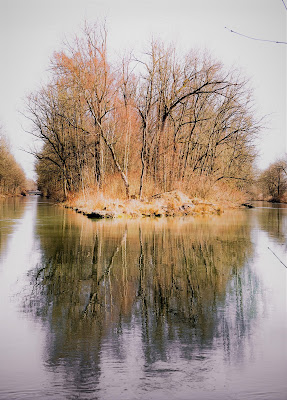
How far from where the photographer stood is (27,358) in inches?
146

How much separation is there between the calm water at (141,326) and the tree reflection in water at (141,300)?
1 centimetres

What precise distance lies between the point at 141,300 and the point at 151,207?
18759 mm

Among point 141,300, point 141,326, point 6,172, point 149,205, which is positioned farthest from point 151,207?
point 6,172

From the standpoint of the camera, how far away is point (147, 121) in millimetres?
27453

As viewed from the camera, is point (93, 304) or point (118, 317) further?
point (93, 304)

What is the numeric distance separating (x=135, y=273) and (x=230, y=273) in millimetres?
1583

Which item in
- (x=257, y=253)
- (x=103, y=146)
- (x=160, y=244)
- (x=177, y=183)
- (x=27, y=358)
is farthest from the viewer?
(x=103, y=146)

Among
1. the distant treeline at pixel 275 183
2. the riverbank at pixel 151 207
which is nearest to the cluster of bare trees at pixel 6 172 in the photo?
the riverbank at pixel 151 207

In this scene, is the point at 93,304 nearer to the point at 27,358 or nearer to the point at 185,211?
the point at 27,358

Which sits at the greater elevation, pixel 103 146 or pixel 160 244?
pixel 103 146

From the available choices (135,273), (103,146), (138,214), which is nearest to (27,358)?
(135,273)

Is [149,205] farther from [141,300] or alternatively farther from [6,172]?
[6,172]

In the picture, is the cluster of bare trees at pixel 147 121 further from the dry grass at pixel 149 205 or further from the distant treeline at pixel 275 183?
the distant treeline at pixel 275 183

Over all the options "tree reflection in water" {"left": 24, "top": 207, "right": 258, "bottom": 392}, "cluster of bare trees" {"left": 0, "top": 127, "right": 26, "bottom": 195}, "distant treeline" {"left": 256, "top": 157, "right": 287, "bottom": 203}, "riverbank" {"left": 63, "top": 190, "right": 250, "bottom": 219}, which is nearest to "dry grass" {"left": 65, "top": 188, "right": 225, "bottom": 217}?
"riverbank" {"left": 63, "top": 190, "right": 250, "bottom": 219}
